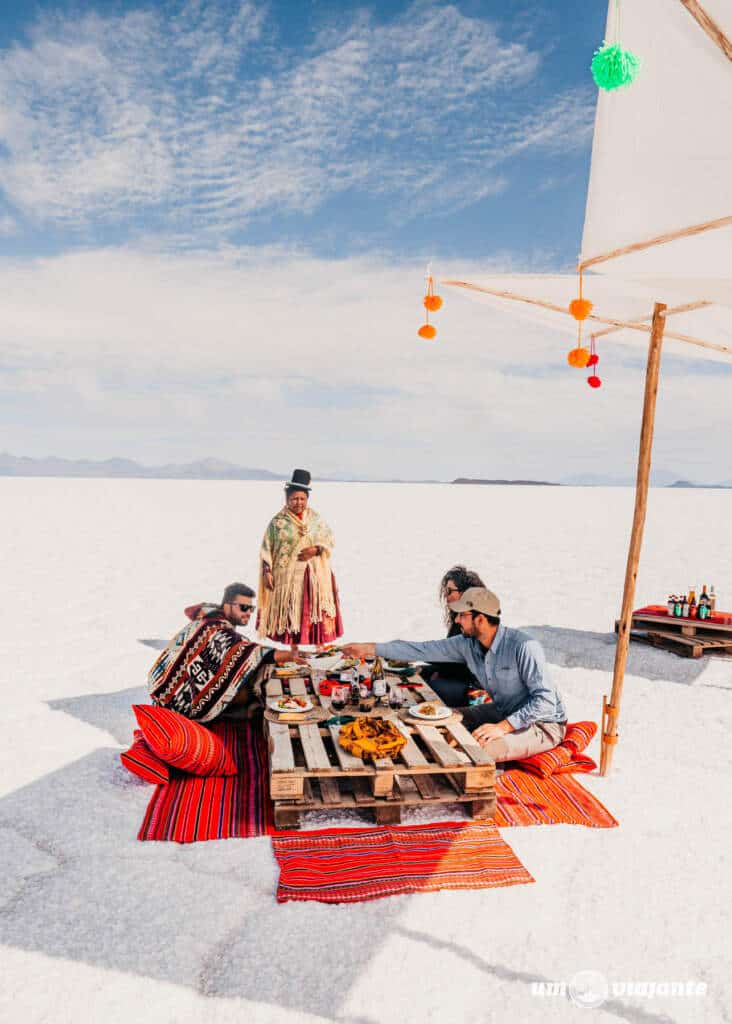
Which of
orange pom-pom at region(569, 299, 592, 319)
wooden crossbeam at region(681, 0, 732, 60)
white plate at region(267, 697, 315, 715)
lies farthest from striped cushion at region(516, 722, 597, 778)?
wooden crossbeam at region(681, 0, 732, 60)

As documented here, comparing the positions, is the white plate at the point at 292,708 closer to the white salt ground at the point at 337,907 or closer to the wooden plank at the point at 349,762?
the wooden plank at the point at 349,762

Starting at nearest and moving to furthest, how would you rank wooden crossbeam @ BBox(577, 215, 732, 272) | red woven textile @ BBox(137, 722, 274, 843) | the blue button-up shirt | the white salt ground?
the white salt ground → wooden crossbeam @ BBox(577, 215, 732, 272) → red woven textile @ BBox(137, 722, 274, 843) → the blue button-up shirt

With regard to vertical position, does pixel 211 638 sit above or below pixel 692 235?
below

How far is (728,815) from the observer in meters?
4.64

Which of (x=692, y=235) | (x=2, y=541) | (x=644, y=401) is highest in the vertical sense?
(x=692, y=235)

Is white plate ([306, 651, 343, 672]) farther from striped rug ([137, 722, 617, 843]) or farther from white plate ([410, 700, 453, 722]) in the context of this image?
white plate ([410, 700, 453, 722])

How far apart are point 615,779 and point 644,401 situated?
2.67m

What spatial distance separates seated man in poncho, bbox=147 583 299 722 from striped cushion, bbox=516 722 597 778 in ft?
6.99

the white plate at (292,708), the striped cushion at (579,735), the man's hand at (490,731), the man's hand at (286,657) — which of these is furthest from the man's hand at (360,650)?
the striped cushion at (579,735)

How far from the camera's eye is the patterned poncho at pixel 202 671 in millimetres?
5473

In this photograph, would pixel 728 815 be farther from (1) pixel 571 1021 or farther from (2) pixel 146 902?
(2) pixel 146 902

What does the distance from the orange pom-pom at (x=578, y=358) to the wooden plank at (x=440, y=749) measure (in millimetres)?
2996

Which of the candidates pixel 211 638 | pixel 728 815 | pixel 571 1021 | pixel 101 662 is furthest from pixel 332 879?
pixel 101 662

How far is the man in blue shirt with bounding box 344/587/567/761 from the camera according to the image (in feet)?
16.8
